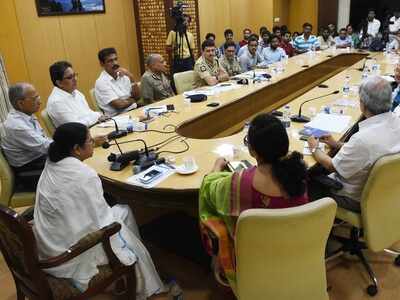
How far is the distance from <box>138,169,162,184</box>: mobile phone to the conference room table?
52 millimetres

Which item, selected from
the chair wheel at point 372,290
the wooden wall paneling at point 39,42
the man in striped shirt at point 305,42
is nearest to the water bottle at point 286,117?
the chair wheel at point 372,290

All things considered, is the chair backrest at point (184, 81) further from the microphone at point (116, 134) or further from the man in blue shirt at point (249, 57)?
the microphone at point (116, 134)

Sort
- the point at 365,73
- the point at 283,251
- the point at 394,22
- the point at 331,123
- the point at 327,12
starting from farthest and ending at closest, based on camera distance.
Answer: the point at 327,12, the point at 394,22, the point at 365,73, the point at 331,123, the point at 283,251

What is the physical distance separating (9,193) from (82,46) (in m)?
3.82

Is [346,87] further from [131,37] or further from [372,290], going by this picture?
[131,37]

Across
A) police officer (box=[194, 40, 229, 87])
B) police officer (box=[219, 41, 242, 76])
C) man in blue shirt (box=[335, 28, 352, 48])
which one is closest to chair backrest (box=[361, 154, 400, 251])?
police officer (box=[194, 40, 229, 87])

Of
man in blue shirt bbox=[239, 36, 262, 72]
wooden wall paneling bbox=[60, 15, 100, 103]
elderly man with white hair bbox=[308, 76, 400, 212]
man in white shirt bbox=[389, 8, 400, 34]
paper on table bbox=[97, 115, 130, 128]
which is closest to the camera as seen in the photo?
elderly man with white hair bbox=[308, 76, 400, 212]

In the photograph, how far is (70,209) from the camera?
4.98 ft

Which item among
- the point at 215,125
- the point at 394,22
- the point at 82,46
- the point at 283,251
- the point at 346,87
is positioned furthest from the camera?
the point at 394,22

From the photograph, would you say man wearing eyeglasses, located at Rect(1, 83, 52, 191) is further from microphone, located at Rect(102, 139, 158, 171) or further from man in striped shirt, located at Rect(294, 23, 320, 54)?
man in striped shirt, located at Rect(294, 23, 320, 54)

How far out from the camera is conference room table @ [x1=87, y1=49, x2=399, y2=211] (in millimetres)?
1888

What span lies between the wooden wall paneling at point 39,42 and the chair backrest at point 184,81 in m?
2.13

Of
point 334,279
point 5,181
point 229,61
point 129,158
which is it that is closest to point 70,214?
point 129,158

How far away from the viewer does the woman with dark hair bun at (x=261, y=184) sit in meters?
1.37
